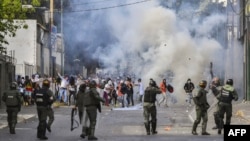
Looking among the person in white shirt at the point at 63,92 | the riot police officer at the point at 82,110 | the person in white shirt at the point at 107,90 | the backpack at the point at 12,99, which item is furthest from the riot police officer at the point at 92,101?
the person in white shirt at the point at 107,90

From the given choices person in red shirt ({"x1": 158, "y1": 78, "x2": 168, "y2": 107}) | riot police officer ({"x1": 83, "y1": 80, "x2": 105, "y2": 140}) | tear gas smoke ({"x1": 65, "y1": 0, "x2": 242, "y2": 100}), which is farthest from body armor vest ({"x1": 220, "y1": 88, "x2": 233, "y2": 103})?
tear gas smoke ({"x1": 65, "y1": 0, "x2": 242, "y2": 100})

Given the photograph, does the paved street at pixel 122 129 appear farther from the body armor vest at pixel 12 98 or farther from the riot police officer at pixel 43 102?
the body armor vest at pixel 12 98

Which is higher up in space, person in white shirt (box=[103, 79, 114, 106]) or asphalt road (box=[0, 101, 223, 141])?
person in white shirt (box=[103, 79, 114, 106])

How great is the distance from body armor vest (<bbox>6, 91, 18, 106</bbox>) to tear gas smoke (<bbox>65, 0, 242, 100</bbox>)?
2254 cm

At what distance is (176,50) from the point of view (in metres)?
45.1

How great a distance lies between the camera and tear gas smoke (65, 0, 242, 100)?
4528 centimetres

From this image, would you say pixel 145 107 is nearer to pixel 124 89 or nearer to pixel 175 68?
pixel 124 89

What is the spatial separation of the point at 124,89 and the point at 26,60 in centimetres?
1267

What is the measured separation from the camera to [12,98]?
19.1m

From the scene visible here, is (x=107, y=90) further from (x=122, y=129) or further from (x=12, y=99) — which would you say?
(x=12, y=99)

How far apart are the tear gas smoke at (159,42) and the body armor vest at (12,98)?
2254 cm

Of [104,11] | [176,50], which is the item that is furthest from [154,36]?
[104,11]

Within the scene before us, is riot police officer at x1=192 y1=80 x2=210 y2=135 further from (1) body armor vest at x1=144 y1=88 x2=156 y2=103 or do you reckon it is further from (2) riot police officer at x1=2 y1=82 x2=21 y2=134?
(2) riot police officer at x1=2 y1=82 x2=21 y2=134

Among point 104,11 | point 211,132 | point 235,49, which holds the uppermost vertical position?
point 104,11
